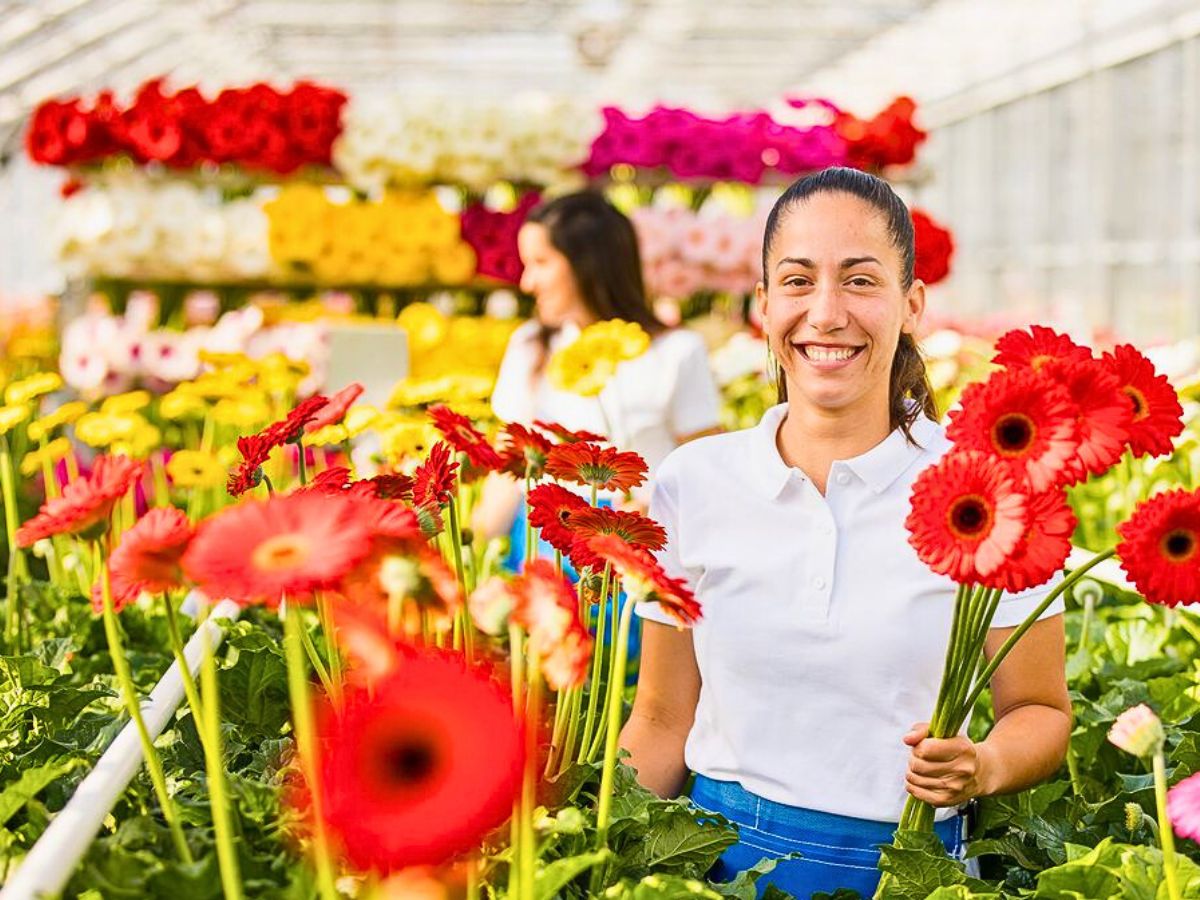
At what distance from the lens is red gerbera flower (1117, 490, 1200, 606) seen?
93 cm

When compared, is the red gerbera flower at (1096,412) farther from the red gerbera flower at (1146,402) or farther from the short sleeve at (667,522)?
the short sleeve at (667,522)

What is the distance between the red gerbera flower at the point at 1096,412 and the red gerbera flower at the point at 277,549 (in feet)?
1.45

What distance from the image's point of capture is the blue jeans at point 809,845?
1231 millimetres

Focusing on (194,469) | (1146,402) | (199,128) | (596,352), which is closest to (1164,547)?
(1146,402)

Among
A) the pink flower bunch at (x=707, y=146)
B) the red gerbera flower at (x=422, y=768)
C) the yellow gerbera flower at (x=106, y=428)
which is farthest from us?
the pink flower bunch at (x=707, y=146)

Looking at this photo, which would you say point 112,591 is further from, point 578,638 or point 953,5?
point 953,5

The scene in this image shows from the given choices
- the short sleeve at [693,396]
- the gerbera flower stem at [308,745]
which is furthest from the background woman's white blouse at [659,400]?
the gerbera flower stem at [308,745]

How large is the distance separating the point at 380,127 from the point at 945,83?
35.4 feet

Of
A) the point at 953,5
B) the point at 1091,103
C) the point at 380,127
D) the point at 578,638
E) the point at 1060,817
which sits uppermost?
the point at 953,5

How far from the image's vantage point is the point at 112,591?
88 centimetres

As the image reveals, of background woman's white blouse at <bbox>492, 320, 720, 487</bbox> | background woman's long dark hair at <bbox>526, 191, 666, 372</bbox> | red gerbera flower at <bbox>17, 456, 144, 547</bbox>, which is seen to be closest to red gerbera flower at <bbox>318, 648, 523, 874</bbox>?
red gerbera flower at <bbox>17, 456, 144, 547</bbox>

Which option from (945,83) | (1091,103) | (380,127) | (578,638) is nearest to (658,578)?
(578,638)

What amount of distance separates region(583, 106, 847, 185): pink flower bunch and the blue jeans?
119 inches

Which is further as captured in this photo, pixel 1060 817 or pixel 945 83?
pixel 945 83
